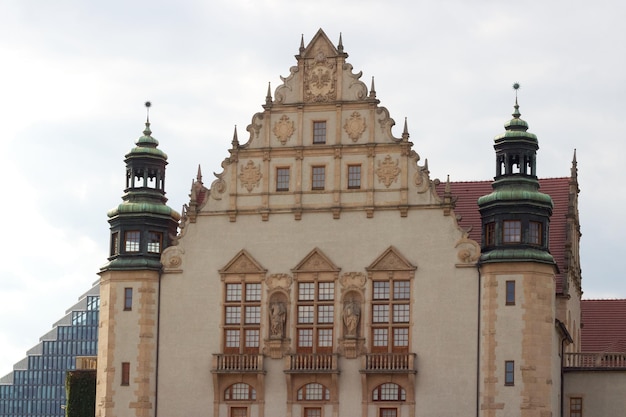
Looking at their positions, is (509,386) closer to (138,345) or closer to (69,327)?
(138,345)

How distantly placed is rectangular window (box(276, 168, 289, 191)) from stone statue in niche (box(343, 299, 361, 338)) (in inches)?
210

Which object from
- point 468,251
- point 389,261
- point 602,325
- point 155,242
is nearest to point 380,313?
point 389,261

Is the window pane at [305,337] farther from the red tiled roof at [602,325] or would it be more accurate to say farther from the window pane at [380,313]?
the red tiled roof at [602,325]

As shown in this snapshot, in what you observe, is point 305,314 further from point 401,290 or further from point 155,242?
point 155,242

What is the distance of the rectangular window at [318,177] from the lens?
57.9m

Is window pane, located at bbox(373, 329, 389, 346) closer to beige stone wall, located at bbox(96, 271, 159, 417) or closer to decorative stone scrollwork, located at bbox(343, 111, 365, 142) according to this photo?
decorative stone scrollwork, located at bbox(343, 111, 365, 142)

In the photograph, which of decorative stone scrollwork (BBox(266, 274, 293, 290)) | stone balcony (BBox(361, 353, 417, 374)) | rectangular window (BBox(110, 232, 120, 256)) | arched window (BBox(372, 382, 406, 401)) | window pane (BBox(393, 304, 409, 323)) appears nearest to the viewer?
stone balcony (BBox(361, 353, 417, 374))

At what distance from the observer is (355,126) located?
189 feet

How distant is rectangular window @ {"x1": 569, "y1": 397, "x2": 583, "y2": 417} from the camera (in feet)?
191

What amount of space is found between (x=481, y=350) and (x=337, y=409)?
5.79m

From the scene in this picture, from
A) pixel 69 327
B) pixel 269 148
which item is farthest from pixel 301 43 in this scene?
pixel 69 327

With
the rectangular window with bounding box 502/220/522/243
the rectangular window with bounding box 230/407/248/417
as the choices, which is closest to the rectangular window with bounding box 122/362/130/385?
the rectangular window with bounding box 230/407/248/417

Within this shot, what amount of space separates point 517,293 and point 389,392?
5948 millimetres

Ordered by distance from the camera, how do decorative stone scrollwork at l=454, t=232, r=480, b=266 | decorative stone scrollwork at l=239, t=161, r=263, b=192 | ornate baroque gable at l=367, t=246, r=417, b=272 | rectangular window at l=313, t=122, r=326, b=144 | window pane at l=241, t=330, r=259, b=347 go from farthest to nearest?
decorative stone scrollwork at l=239, t=161, r=263, b=192 < rectangular window at l=313, t=122, r=326, b=144 < window pane at l=241, t=330, r=259, b=347 < ornate baroque gable at l=367, t=246, r=417, b=272 < decorative stone scrollwork at l=454, t=232, r=480, b=266
